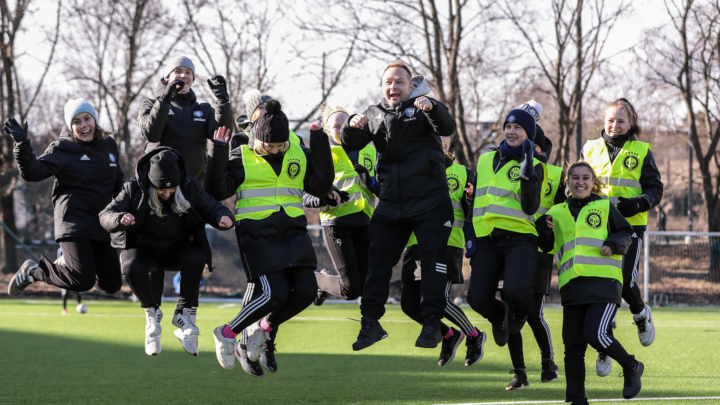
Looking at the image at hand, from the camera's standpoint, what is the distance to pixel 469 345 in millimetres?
6902

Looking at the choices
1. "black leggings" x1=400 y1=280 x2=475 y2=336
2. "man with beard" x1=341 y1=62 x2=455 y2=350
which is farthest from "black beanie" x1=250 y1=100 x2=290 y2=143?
"black leggings" x1=400 y1=280 x2=475 y2=336

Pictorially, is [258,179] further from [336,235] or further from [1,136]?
[1,136]

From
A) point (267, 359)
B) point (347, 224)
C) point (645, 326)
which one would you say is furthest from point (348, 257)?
point (645, 326)

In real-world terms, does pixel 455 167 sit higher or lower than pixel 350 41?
lower

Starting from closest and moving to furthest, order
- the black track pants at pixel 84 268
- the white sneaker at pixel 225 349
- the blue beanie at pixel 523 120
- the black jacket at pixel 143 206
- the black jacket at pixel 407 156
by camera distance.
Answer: the black jacket at pixel 407 156 < the black jacket at pixel 143 206 < the white sneaker at pixel 225 349 < the blue beanie at pixel 523 120 < the black track pants at pixel 84 268

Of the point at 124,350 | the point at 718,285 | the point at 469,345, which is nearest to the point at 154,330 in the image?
the point at 469,345

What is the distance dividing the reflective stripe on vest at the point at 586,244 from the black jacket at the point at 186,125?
301 cm

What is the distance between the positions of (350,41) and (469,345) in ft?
56.1

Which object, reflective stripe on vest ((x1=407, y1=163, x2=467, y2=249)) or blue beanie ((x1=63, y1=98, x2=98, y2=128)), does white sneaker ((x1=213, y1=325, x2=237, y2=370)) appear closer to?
reflective stripe on vest ((x1=407, y1=163, x2=467, y2=249))

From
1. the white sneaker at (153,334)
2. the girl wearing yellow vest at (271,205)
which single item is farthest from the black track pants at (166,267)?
the girl wearing yellow vest at (271,205)

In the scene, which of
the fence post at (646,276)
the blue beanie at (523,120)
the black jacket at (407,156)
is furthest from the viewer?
the fence post at (646,276)

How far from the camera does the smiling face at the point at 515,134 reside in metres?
6.32

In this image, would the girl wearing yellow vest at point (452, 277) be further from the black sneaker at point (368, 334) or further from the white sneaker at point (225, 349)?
the white sneaker at point (225, 349)

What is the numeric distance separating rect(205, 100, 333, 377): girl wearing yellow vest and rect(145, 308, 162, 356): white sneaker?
537 millimetres
